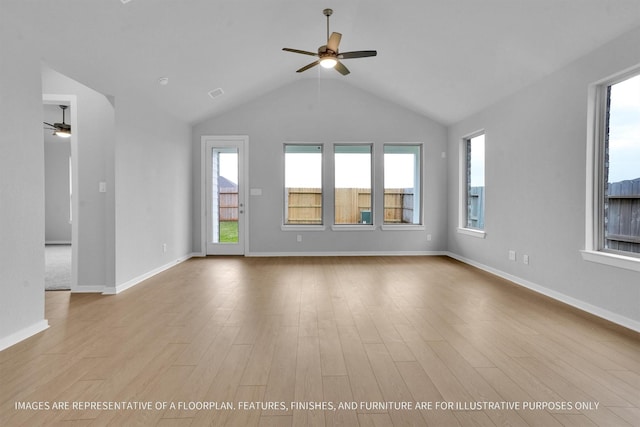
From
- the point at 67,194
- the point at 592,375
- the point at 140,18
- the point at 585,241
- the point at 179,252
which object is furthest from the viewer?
the point at 67,194

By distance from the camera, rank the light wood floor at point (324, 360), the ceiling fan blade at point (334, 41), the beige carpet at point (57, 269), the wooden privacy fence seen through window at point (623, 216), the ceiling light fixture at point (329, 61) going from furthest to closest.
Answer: the beige carpet at point (57, 269) → the ceiling light fixture at point (329, 61) → the ceiling fan blade at point (334, 41) → the wooden privacy fence seen through window at point (623, 216) → the light wood floor at point (324, 360)

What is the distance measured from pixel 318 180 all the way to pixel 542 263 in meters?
4.20

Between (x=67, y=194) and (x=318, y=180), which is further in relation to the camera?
(x=67, y=194)

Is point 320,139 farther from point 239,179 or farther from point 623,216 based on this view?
point 623,216

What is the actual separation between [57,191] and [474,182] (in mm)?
9867

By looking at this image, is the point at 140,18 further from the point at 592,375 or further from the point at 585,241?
the point at 585,241

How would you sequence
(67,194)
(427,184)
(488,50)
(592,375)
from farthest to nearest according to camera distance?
(67,194), (427,184), (488,50), (592,375)

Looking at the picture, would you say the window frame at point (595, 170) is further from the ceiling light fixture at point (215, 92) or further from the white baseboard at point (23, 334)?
the white baseboard at point (23, 334)

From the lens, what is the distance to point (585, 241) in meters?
3.46

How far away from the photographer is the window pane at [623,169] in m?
3.05

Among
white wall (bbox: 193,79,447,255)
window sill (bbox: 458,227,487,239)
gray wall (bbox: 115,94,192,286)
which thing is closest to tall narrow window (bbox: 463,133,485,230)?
window sill (bbox: 458,227,487,239)

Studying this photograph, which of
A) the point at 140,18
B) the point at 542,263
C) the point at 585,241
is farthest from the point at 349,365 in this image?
the point at 140,18

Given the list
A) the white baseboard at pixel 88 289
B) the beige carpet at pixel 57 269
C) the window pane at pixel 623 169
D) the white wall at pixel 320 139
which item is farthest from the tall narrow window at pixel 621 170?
the beige carpet at pixel 57 269

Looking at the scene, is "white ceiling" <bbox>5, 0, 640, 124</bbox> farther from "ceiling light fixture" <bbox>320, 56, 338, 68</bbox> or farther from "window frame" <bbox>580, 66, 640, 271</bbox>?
"ceiling light fixture" <bbox>320, 56, 338, 68</bbox>
